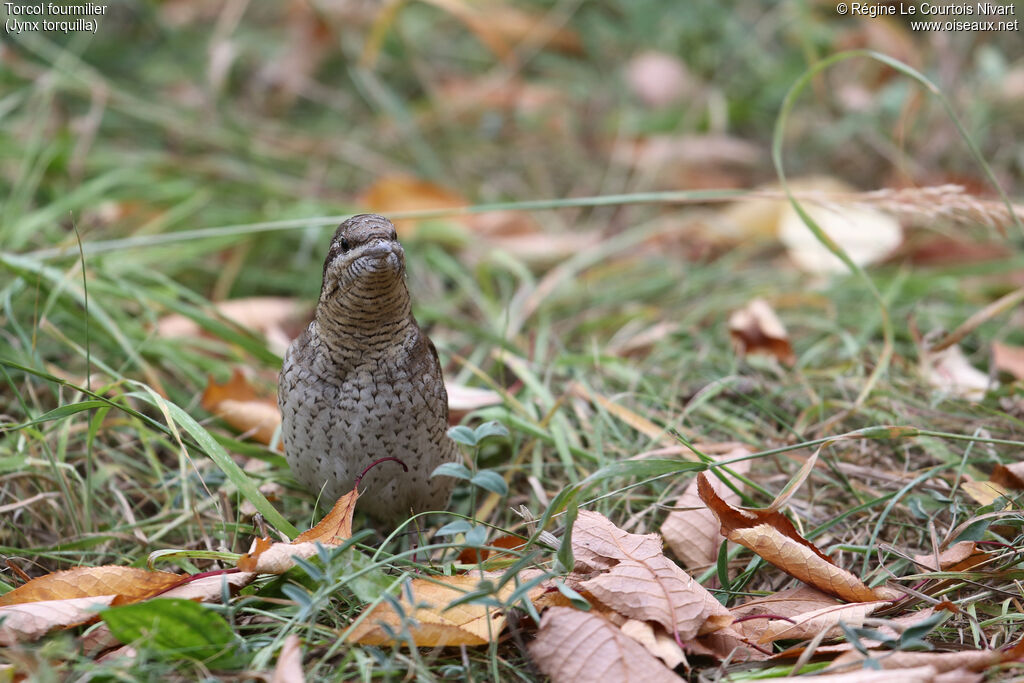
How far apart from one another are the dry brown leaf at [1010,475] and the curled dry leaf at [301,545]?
5.98ft

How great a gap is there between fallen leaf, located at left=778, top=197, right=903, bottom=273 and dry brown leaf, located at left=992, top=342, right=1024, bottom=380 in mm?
1016

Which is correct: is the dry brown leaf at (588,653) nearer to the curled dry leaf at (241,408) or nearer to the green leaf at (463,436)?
the green leaf at (463,436)

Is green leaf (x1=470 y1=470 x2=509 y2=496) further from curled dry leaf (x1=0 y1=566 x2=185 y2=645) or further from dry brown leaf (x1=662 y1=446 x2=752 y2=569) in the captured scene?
curled dry leaf (x1=0 y1=566 x2=185 y2=645)

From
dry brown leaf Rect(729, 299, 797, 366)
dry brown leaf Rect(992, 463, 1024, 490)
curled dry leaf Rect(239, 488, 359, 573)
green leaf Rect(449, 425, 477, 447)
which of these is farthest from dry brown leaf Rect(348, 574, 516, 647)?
dry brown leaf Rect(729, 299, 797, 366)

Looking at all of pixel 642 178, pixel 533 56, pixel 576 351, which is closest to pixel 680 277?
pixel 576 351

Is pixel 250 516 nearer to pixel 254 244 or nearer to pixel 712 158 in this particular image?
pixel 254 244

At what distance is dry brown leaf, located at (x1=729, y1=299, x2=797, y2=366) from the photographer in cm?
380

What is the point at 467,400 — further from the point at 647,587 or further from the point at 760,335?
the point at 647,587

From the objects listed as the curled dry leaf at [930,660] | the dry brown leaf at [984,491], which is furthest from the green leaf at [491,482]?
the dry brown leaf at [984,491]

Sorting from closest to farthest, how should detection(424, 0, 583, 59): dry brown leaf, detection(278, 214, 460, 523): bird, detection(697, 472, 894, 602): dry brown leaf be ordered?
detection(697, 472, 894, 602): dry brown leaf
detection(278, 214, 460, 523): bird
detection(424, 0, 583, 59): dry brown leaf

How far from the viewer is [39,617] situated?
85.0 inches

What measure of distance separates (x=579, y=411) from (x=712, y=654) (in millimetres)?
1364

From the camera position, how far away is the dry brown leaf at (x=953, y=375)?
343 cm

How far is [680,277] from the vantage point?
4.72 metres
